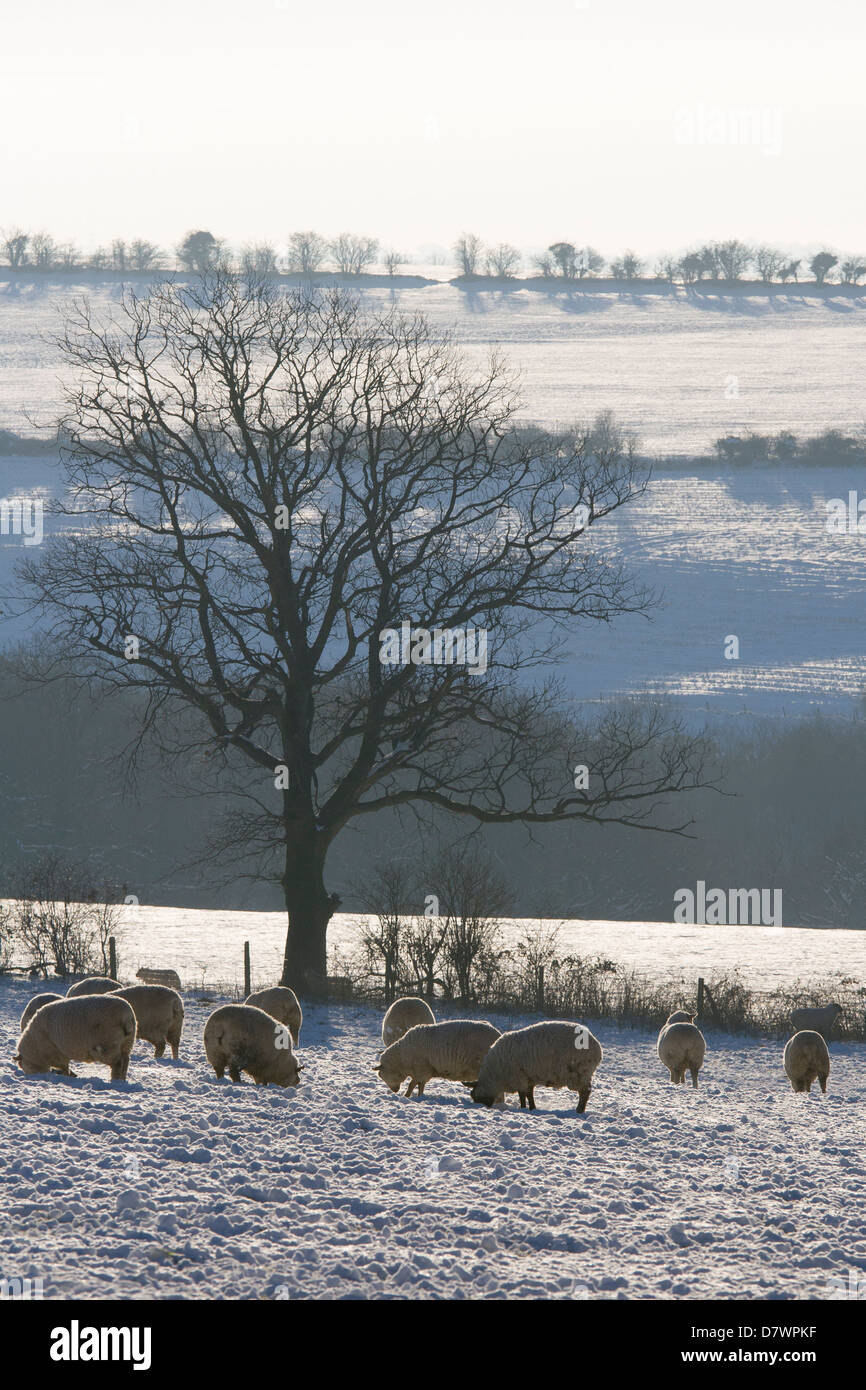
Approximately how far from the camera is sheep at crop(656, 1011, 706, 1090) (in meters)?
21.3

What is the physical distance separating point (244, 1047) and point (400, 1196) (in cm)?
530

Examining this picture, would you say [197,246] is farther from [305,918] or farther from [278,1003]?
[278,1003]

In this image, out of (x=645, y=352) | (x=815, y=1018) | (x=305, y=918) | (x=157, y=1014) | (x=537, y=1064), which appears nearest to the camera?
(x=537, y=1064)

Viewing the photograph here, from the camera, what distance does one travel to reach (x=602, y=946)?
43.1 meters

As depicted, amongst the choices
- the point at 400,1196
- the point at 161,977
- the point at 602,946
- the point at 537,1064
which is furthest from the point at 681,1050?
the point at 602,946

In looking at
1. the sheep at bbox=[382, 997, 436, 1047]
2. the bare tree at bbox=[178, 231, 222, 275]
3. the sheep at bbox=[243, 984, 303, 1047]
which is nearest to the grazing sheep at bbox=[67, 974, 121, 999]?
the sheep at bbox=[243, 984, 303, 1047]

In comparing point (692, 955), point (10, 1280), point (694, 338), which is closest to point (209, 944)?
point (692, 955)

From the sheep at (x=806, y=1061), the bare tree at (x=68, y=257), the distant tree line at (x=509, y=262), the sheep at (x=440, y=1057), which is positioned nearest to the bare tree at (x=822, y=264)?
the distant tree line at (x=509, y=262)

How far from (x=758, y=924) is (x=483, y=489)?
3291 centimetres

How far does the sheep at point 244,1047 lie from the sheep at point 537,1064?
7.62ft

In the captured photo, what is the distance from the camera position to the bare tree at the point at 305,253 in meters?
158

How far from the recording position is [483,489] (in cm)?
8025

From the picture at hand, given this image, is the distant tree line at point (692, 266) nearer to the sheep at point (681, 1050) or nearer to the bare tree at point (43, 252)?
the bare tree at point (43, 252)
